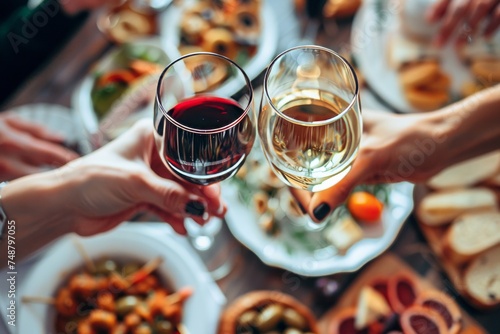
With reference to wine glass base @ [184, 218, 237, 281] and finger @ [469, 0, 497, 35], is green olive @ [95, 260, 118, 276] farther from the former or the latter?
finger @ [469, 0, 497, 35]

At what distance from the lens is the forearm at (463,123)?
81cm

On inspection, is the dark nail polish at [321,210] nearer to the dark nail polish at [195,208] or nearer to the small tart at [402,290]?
the dark nail polish at [195,208]

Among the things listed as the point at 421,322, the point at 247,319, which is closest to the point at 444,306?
the point at 421,322

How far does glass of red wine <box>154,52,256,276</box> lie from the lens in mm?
583

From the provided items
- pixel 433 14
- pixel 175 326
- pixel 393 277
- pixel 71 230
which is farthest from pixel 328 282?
pixel 433 14

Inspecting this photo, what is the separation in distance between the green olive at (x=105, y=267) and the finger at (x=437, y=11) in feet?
2.02

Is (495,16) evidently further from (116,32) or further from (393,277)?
(116,32)

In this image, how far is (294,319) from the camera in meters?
0.84

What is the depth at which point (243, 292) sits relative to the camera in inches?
35.2

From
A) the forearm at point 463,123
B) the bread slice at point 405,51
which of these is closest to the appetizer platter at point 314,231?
the forearm at point 463,123

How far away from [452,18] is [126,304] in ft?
2.14

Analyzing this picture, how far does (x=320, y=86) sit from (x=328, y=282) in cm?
31

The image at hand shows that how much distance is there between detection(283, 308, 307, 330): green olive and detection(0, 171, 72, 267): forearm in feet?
0.97

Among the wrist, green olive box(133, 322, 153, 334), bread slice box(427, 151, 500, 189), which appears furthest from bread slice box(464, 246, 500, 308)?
the wrist
